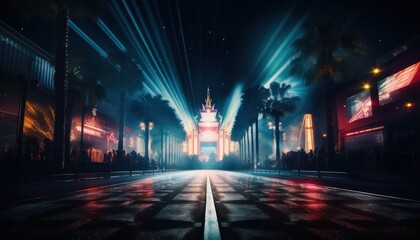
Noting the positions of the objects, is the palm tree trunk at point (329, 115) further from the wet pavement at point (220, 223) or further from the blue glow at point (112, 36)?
the blue glow at point (112, 36)

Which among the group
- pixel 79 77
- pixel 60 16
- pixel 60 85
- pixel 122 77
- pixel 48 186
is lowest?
pixel 48 186

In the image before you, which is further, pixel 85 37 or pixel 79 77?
pixel 85 37

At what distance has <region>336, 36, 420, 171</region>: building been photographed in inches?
1021

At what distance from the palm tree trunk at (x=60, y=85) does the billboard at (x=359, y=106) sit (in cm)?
2963

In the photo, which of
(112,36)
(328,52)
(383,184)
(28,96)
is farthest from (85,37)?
(383,184)

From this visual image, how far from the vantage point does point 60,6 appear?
17.5m

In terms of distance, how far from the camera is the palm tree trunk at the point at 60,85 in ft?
55.0

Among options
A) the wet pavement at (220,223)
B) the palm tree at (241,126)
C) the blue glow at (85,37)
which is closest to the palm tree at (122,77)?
the blue glow at (85,37)

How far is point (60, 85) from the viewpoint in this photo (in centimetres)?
1750

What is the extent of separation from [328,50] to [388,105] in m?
10.4

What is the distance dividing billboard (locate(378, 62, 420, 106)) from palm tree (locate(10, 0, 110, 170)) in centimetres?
2430

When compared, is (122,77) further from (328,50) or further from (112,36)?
(328,50)

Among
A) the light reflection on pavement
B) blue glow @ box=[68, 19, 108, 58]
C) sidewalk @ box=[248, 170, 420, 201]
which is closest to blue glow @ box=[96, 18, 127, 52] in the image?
blue glow @ box=[68, 19, 108, 58]

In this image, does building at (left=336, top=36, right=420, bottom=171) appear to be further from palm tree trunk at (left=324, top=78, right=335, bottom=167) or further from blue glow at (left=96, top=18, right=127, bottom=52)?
blue glow at (left=96, top=18, right=127, bottom=52)
